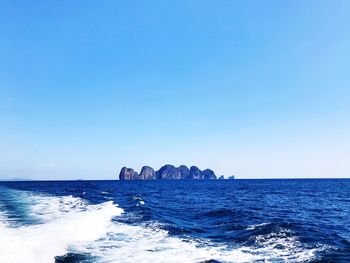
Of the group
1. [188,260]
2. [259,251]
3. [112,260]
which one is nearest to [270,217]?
[259,251]

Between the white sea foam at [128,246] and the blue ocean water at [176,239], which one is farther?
the blue ocean water at [176,239]

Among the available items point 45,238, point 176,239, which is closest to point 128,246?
point 176,239

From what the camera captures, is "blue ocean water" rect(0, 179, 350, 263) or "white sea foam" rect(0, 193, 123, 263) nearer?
"white sea foam" rect(0, 193, 123, 263)

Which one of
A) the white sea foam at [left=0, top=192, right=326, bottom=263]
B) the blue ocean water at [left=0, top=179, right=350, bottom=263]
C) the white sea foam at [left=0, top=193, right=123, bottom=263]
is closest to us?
the white sea foam at [left=0, top=193, right=123, bottom=263]

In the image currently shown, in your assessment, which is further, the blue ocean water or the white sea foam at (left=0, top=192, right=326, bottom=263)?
the blue ocean water

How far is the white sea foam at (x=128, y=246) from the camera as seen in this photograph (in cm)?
1739

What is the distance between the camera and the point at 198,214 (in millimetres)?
35219

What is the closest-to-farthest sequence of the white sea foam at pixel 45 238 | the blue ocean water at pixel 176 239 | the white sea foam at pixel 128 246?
the white sea foam at pixel 45 238 < the white sea foam at pixel 128 246 < the blue ocean water at pixel 176 239

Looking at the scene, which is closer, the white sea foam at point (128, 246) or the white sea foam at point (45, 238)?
the white sea foam at point (45, 238)

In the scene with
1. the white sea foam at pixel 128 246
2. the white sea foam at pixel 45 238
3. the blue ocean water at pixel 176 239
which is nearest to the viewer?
the white sea foam at pixel 45 238

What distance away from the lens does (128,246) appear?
20500mm

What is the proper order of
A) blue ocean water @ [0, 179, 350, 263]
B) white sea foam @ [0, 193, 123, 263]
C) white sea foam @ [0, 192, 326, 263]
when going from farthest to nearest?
blue ocean water @ [0, 179, 350, 263]
white sea foam @ [0, 192, 326, 263]
white sea foam @ [0, 193, 123, 263]

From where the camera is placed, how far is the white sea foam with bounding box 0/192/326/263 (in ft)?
57.1

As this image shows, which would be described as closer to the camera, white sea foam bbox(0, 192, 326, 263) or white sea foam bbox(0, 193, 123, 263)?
white sea foam bbox(0, 193, 123, 263)
